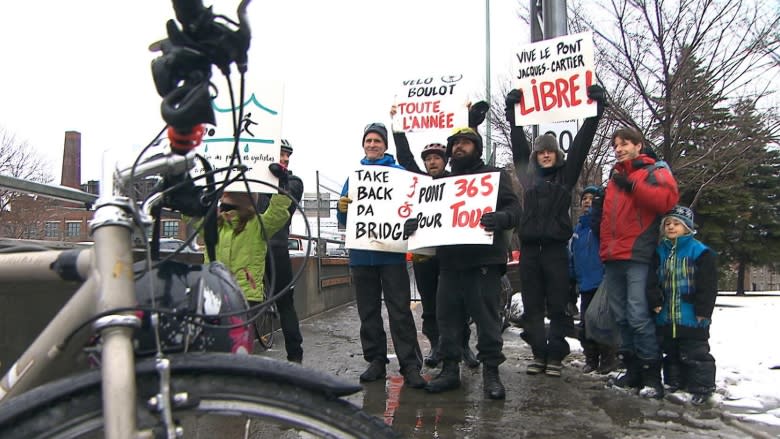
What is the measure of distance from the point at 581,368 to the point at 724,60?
8.02 meters

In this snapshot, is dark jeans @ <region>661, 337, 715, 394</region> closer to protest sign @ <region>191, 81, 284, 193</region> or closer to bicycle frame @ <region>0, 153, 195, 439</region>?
protest sign @ <region>191, 81, 284, 193</region>

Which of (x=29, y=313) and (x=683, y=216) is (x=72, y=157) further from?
(x=683, y=216)

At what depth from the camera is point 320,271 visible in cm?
991

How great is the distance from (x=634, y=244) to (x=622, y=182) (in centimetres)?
47

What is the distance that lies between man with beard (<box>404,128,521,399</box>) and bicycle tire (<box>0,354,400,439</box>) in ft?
9.86

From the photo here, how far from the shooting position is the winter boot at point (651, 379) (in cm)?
440

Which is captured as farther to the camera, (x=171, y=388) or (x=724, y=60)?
(x=724, y=60)

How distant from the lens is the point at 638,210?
455cm

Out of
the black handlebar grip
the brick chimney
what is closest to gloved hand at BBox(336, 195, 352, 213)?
the black handlebar grip

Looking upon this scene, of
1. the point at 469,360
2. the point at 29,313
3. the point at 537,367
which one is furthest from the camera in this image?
the point at 469,360

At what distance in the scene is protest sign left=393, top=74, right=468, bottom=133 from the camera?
19.4 feet

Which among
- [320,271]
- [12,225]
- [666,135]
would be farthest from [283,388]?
[666,135]

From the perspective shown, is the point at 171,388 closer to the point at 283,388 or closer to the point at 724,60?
the point at 283,388

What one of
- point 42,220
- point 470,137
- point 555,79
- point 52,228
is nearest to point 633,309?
point 470,137
